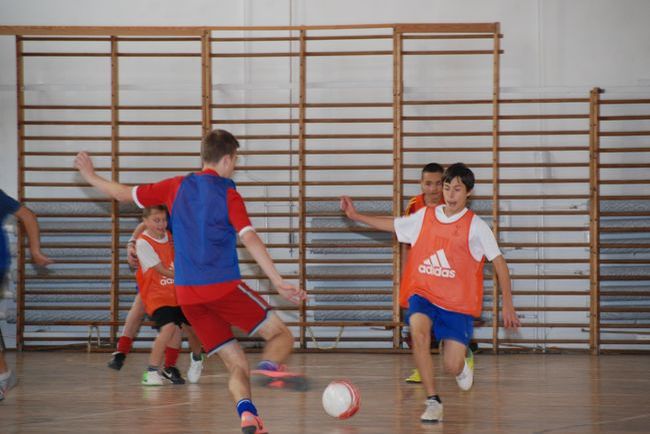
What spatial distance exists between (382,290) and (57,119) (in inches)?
145

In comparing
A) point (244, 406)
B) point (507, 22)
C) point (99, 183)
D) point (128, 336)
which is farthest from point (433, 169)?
point (507, 22)

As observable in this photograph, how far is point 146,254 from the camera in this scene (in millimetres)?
6844

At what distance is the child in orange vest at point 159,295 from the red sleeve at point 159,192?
249cm

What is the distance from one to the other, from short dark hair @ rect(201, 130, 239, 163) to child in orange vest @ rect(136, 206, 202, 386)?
101 inches

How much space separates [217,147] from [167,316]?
110 inches

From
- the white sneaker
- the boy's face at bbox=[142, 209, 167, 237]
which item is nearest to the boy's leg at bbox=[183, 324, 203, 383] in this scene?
the white sneaker

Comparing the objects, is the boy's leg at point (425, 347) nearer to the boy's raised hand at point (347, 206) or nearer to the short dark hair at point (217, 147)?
the boy's raised hand at point (347, 206)

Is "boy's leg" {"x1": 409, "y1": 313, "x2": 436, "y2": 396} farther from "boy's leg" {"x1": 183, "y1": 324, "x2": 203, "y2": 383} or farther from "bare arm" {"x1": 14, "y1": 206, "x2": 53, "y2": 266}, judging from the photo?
"boy's leg" {"x1": 183, "y1": 324, "x2": 203, "y2": 383}

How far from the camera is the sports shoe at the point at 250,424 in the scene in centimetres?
400

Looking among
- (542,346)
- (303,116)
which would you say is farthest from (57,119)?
(542,346)

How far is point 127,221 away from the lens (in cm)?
995

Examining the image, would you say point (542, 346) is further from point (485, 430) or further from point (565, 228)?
point (485, 430)

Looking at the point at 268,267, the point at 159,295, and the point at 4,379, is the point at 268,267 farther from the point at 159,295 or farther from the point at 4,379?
the point at 159,295

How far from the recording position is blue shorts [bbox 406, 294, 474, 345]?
17.1ft
